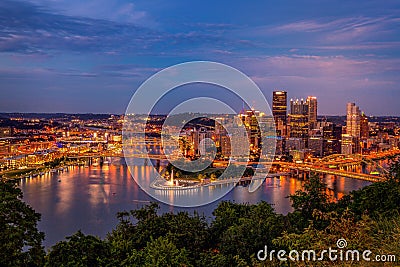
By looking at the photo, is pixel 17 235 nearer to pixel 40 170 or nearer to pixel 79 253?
pixel 79 253

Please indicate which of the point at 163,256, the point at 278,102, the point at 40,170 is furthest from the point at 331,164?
the point at 163,256

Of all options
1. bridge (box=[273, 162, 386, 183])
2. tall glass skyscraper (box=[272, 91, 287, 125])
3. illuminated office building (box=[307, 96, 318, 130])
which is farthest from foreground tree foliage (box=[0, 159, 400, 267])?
illuminated office building (box=[307, 96, 318, 130])

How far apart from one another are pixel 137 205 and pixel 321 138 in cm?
1451

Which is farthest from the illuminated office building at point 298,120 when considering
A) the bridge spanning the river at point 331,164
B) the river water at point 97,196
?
the river water at point 97,196

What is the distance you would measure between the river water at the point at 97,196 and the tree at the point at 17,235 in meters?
2.73

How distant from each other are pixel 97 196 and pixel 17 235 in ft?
19.5

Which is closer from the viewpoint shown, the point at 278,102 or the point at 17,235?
the point at 17,235

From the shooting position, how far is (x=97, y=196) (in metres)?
7.86

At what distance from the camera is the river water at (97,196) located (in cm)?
583

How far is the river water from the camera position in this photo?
19.1 feet

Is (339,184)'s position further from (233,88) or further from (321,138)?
(321,138)

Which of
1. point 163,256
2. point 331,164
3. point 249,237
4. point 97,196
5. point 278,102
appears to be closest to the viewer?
point 163,256

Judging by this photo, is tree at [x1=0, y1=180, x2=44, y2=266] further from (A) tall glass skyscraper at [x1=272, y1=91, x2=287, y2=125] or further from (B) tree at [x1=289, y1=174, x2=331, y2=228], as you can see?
(A) tall glass skyscraper at [x1=272, y1=91, x2=287, y2=125]

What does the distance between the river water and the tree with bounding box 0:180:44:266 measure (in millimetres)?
2733
